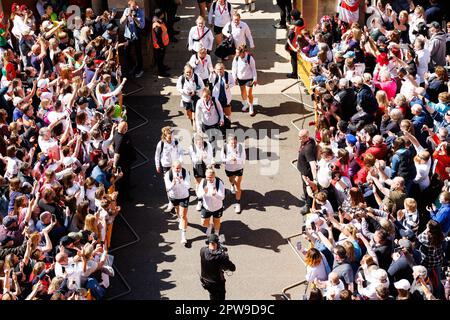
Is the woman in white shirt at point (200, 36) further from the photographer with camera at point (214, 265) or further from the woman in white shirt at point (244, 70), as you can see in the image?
the photographer with camera at point (214, 265)

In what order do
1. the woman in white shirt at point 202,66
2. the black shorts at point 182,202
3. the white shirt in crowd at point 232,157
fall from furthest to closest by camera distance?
the woman in white shirt at point 202,66 → the white shirt in crowd at point 232,157 → the black shorts at point 182,202

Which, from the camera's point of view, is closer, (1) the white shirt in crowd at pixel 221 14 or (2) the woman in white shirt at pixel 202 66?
(2) the woman in white shirt at pixel 202 66

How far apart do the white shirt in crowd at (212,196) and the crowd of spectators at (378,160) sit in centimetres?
150

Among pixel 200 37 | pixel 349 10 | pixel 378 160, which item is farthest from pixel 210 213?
pixel 349 10

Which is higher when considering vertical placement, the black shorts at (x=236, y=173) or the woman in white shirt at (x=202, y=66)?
the woman in white shirt at (x=202, y=66)

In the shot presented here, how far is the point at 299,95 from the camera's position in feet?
63.5

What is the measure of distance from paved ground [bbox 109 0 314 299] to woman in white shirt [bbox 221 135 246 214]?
1.17 ft

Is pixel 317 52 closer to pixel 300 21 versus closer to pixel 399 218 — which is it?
pixel 300 21

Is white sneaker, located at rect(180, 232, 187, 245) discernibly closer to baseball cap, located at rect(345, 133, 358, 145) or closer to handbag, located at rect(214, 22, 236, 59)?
baseball cap, located at rect(345, 133, 358, 145)

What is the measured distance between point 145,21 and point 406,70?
6.98 m

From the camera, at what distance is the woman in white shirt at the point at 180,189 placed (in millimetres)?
14734

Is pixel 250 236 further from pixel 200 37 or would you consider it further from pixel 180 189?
pixel 200 37

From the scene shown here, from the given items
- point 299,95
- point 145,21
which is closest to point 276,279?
point 299,95

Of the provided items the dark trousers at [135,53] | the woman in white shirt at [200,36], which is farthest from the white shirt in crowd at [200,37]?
the dark trousers at [135,53]
